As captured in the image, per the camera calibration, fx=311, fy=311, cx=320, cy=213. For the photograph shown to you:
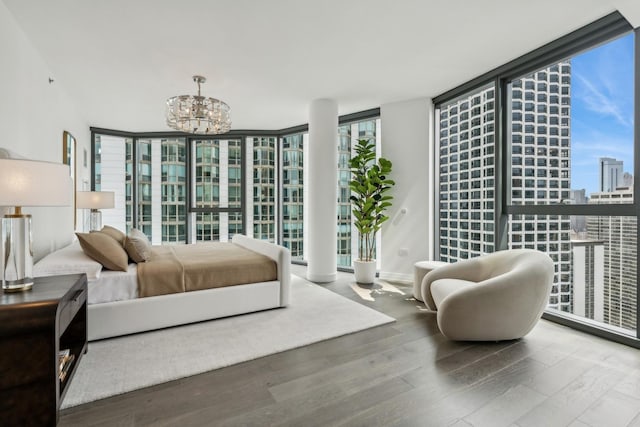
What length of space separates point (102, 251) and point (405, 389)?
260cm

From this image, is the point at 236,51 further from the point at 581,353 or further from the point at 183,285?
the point at 581,353

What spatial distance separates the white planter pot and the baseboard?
0.31m

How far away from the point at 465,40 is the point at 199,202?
200 inches

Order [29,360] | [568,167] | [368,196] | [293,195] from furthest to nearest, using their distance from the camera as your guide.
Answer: [293,195] < [368,196] < [568,167] < [29,360]

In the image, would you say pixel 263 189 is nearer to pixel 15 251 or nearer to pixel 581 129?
pixel 15 251

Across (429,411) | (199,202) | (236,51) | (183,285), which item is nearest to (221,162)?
(199,202)

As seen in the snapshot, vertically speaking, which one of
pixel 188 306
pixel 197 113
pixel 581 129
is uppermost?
pixel 197 113

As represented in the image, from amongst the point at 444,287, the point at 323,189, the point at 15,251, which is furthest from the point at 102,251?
the point at 444,287

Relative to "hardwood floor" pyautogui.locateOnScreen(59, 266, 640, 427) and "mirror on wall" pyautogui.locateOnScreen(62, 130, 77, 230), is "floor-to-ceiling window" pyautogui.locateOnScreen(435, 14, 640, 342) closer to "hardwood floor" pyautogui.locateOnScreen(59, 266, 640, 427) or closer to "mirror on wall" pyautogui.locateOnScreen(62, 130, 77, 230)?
"hardwood floor" pyautogui.locateOnScreen(59, 266, 640, 427)

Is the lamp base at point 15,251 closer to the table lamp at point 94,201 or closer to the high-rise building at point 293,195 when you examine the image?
the table lamp at point 94,201

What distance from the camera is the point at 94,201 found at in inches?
169

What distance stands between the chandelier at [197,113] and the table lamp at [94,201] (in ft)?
5.44

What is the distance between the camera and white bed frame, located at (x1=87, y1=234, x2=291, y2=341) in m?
2.52

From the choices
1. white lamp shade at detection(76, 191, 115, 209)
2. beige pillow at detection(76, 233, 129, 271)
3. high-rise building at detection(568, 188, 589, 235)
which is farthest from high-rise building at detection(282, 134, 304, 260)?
high-rise building at detection(568, 188, 589, 235)
